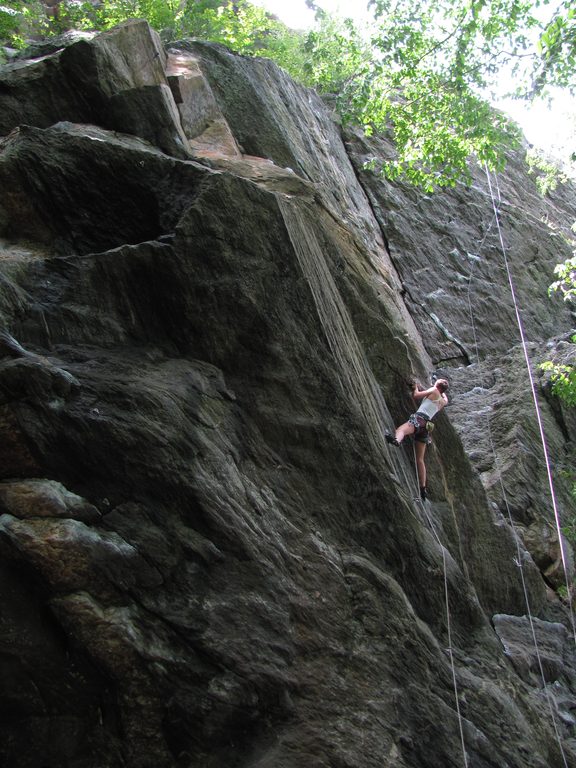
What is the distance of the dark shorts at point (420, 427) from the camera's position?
9227 millimetres

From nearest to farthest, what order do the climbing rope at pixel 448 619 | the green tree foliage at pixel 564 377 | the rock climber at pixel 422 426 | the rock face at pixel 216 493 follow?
the rock face at pixel 216 493 → the climbing rope at pixel 448 619 → the rock climber at pixel 422 426 → the green tree foliage at pixel 564 377

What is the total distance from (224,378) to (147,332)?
3.08 ft

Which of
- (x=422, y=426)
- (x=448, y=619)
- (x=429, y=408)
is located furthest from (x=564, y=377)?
(x=448, y=619)

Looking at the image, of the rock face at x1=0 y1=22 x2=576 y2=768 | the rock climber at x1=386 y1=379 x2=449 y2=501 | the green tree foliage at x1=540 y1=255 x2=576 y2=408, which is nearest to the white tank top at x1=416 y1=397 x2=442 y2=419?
the rock climber at x1=386 y1=379 x2=449 y2=501

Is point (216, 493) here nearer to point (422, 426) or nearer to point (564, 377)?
point (422, 426)

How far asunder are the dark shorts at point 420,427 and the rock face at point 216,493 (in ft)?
0.81

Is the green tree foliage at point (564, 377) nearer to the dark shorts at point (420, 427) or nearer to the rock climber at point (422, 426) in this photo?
the rock climber at point (422, 426)

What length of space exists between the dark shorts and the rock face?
0.81 feet

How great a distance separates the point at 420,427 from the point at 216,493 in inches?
154

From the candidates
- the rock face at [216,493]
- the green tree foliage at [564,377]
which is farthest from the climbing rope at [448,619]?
the green tree foliage at [564,377]

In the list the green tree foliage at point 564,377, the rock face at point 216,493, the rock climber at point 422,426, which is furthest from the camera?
the green tree foliage at point 564,377

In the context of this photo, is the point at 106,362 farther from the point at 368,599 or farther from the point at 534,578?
the point at 534,578

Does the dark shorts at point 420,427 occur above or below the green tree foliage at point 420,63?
below

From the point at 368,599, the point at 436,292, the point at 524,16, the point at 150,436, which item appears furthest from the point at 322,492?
the point at 436,292
